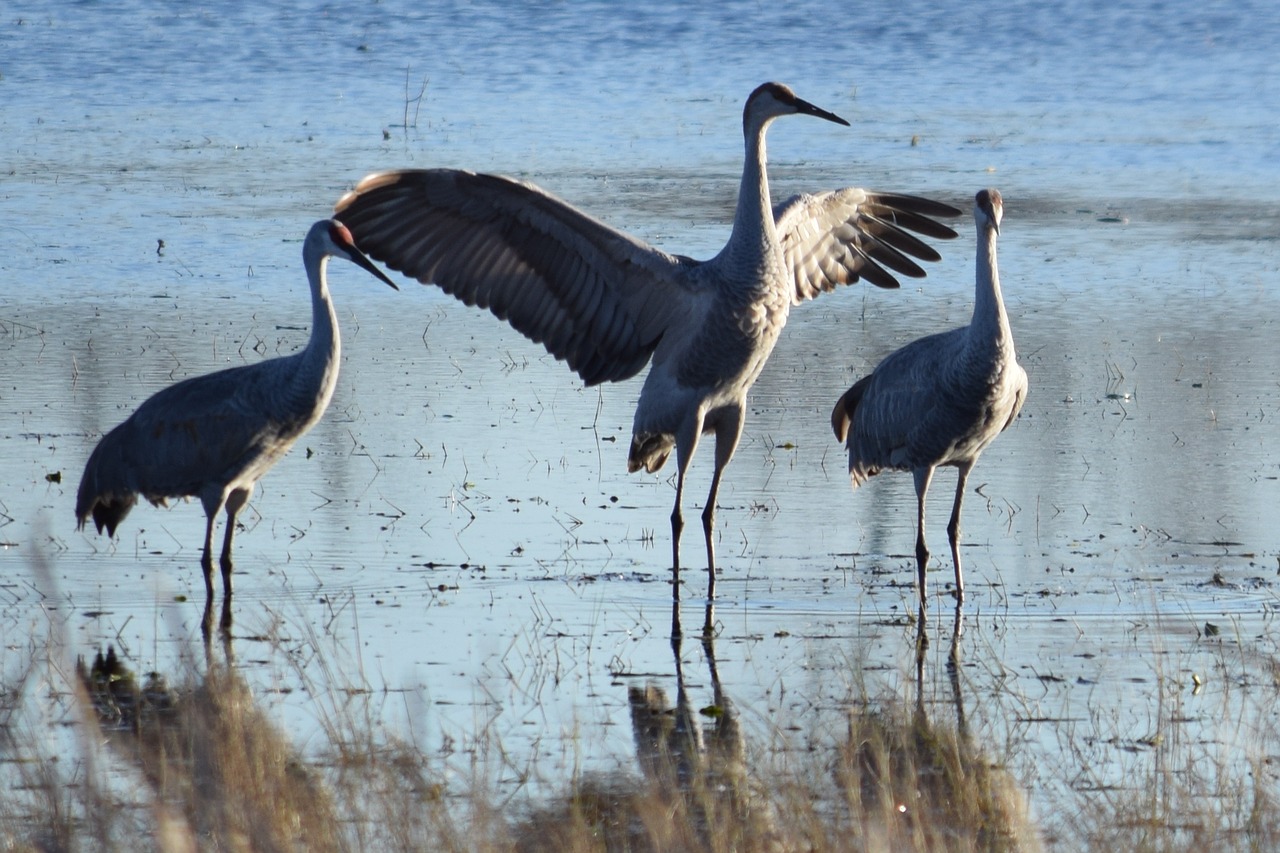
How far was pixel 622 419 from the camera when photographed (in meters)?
9.66

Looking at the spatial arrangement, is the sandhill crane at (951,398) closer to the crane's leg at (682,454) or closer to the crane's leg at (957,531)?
the crane's leg at (957,531)

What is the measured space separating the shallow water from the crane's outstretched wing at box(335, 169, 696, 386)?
2.23ft

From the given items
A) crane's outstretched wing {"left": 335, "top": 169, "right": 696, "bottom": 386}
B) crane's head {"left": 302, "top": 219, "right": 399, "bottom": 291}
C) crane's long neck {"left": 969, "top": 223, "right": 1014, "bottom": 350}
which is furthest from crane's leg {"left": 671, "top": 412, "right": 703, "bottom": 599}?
crane's head {"left": 302, "top": 219, "right": 399, "bottom": 291}

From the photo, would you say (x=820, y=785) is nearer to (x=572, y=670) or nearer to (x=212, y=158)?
(x=572, y=670)

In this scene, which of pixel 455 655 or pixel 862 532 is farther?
pixel 862 532

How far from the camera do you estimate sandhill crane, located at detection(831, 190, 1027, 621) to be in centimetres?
737

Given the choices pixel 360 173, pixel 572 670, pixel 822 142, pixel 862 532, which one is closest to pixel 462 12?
pixel 822 142

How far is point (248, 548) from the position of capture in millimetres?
7426

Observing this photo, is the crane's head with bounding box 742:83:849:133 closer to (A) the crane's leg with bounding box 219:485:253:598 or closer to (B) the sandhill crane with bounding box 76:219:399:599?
(B) the sandhill crane with bounding box 76:219:399:599

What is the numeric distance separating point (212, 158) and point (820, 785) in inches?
540

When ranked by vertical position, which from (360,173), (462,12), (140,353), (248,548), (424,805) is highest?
(462,12)

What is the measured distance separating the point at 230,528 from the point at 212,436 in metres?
0.32

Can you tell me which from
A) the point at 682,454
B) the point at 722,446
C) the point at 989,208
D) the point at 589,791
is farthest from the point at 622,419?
the point at 589,791

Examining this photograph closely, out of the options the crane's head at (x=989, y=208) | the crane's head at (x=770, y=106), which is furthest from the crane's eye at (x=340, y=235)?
the crane's head at (x=989, y=208)
